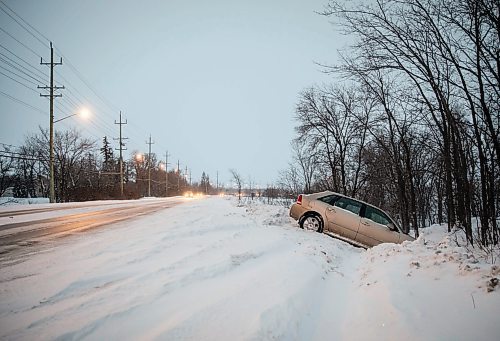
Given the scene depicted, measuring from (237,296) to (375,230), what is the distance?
6.70m

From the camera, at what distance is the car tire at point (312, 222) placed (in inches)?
359

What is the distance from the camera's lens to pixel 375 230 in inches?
327

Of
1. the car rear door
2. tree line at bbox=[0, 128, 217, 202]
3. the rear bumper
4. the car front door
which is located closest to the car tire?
the rear bumper

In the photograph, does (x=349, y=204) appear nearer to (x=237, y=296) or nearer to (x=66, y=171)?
(x=237, y=296)

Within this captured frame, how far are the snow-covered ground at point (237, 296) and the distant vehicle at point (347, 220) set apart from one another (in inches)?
126

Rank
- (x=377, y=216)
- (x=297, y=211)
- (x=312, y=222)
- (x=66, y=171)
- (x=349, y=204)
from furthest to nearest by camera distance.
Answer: (x=66, y=171) → (x=297, y=211) → (x=312, y=222) → (x=349, y=204) → (x=377, y=216)

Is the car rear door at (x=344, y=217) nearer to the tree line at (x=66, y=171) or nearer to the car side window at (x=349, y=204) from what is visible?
the car side window at (x=349, y=204)

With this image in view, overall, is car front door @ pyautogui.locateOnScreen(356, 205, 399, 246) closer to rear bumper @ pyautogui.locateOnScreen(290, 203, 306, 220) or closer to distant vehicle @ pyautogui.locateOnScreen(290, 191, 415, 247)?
distant vehicle @ pyautogui.locateOnScreen(290, 191, 415, 247)

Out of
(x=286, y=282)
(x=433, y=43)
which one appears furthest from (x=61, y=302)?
(x=433, y=43)

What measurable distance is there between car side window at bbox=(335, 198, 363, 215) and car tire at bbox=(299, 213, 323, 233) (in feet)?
2.89

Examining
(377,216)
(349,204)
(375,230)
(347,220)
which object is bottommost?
(375,230)

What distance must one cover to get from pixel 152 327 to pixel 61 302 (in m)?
1.21

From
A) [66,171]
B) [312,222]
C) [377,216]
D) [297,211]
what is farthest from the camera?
[66,171]

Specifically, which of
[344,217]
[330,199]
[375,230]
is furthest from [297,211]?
[375,230]
